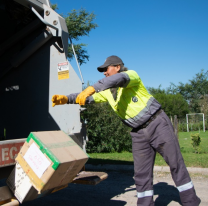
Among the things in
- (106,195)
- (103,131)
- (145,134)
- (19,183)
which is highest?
(145,134)

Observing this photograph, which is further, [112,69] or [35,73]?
[35,73]

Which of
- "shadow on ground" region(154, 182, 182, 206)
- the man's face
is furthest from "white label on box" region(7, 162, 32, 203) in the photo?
"shadow on ground" region(154, 182, 182, 206)

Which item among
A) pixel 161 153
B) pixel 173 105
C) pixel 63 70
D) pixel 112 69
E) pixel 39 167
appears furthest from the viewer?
pixel 173 105

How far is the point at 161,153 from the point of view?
9.87 ft

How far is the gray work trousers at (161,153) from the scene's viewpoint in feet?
9.33

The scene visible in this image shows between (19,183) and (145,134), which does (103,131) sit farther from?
(19,183)

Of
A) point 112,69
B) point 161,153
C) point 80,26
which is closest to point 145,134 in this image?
point 161,153

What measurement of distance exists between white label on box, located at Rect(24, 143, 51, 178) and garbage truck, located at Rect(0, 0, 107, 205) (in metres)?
0.77

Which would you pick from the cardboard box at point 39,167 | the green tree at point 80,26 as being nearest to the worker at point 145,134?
the cardboard box at point 39,167

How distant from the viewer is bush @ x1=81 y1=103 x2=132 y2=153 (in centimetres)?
870

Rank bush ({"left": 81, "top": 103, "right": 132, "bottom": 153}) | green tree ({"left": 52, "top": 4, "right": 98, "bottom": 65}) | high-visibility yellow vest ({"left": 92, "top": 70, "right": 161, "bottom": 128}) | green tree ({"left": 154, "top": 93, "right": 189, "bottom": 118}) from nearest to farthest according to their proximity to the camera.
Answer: high-visibility yellow vest ({"left": 92, "top": 70, "right": 161, "bottom": 128}), bush ({"left": 81, "top": 103, "right": 132, "bottom": 153}), green tree ({"left": 52, "top": 4, "right": 98, "bottom": 65}), green tree ({"left": 154, "top": 93, "right": 189, "bottom": 118})

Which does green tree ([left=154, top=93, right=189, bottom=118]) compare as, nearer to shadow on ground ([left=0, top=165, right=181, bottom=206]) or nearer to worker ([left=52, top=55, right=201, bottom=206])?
shadow on ground ([left=0, top=165, right=181, bottom=206])

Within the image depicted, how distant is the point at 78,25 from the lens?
747 inches

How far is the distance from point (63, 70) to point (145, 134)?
1.37 meters
